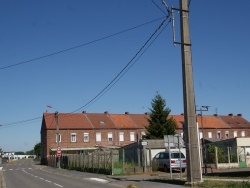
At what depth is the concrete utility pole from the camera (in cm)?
2022

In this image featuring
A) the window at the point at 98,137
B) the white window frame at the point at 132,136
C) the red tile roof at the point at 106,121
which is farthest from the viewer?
the white window frame at the point at 132,136

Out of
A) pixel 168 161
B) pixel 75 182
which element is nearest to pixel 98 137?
pixel 168 161

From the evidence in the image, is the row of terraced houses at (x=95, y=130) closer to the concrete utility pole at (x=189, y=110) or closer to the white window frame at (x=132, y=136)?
the white window frame at (x=132, y=136)

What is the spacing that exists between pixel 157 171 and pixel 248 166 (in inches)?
400

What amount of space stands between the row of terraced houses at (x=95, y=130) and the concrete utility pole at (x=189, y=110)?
52199mm

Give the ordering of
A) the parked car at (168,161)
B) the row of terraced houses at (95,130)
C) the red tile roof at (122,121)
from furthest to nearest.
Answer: the red tile roof at (122,121) → the row of terraced houses at (95,130) → the parked car at (168,161)

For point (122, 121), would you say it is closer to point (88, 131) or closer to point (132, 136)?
point (132, 136)

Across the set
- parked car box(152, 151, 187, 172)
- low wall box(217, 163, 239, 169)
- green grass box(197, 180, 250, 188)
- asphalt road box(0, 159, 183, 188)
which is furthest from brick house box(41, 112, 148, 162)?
green grass box(197, 180, 250, 188)

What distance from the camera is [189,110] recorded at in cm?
2067

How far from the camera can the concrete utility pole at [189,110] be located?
20.2m

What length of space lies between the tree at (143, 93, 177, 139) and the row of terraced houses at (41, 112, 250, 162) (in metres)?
10.9

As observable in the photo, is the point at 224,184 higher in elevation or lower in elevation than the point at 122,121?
lower

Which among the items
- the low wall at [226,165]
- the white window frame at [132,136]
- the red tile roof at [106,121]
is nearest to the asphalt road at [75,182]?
the low wall at [226,165]

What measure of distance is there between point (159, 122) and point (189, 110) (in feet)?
137
